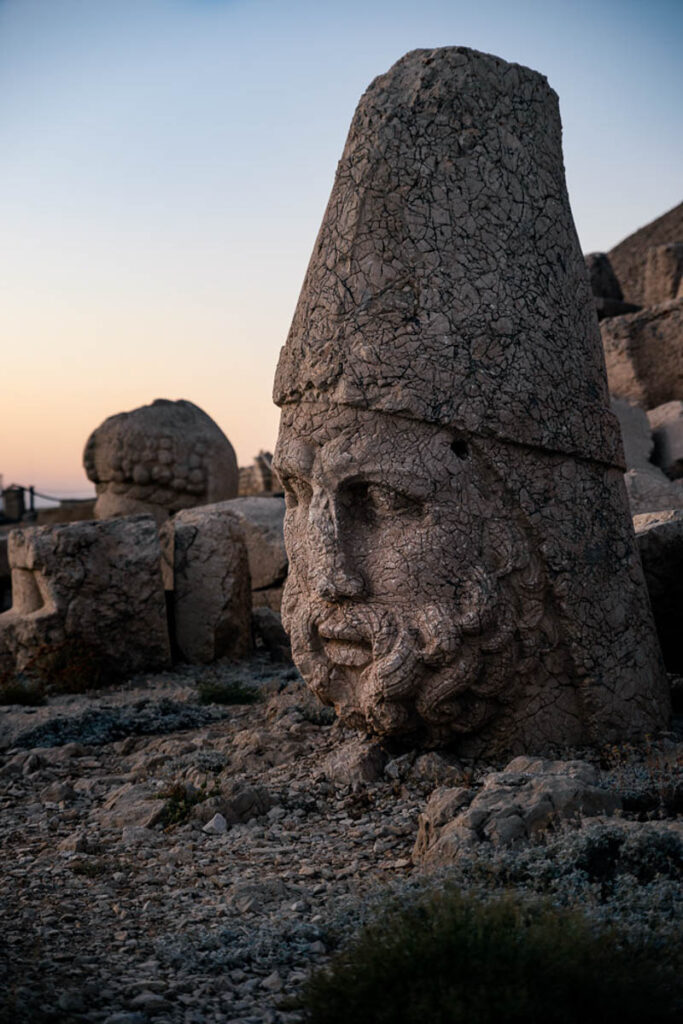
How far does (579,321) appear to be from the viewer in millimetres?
4457

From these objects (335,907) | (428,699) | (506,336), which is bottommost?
(335,907)

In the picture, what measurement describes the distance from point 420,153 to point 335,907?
3160mm

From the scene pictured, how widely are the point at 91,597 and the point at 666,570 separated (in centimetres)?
464

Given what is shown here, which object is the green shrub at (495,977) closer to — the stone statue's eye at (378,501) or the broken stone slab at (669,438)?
the stone statue's eye at (378,501)

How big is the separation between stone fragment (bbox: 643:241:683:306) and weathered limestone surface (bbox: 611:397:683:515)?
2.78 metres

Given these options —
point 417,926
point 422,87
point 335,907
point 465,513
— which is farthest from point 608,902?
point 422,87

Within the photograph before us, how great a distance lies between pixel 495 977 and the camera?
210 cm

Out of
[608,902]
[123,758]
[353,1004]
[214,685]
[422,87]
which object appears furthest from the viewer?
[214,685]

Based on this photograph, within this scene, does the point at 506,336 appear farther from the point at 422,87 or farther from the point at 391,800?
the point at 391,800

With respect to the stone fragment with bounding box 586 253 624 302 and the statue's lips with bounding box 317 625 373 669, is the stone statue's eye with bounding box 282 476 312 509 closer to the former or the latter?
the statue's lips with bounding box 317 625 373 669

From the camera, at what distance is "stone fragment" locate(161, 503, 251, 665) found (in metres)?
8.19

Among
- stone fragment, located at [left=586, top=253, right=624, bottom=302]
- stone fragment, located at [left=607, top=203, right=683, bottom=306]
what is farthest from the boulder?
stone fragment, located at [left=607, top=203, right=683, bottom=306]

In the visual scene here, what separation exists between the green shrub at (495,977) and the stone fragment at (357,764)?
188 cm

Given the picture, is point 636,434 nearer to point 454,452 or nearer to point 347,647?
point 454,452
